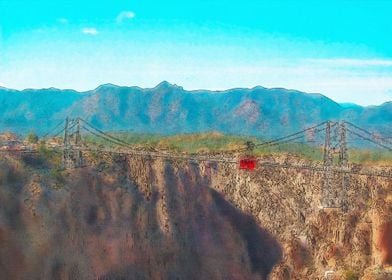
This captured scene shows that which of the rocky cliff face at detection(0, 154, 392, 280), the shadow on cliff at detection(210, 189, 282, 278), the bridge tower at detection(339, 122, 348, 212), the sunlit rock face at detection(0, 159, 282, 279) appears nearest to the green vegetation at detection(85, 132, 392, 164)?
the rocky cliff face at detection(0, 154, 392, 280)

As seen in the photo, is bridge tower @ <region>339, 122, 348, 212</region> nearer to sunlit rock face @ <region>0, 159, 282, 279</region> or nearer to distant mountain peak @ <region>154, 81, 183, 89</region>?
sunlit rock face @ <region>0, 159, 282, 279</region>

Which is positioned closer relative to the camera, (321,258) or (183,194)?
(321,258)

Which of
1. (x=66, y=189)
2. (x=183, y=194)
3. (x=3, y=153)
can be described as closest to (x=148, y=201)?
(x=183, y=194)

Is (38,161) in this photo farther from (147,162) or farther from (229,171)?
(229,171)

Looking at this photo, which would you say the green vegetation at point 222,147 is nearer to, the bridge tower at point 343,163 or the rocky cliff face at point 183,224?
the rocky cliff face at point 183,224

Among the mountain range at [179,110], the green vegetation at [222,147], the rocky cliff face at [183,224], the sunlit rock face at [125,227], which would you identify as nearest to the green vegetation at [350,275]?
the rocky cliff face at [183,224]

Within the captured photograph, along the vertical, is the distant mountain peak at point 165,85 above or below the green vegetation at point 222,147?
above

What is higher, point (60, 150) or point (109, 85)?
point (109, 85)

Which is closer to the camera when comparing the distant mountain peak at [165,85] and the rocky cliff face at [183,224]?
the rocky cliff face at [183,224]
